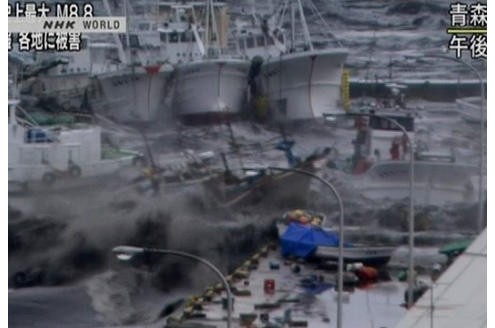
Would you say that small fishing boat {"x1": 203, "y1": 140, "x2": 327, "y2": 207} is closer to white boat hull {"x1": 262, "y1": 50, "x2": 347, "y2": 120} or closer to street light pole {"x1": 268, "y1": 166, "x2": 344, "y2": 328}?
street light pole {"x1": 268, "y1": 166, "x2": 344, "y2": 328}

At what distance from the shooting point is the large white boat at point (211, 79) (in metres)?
9.64

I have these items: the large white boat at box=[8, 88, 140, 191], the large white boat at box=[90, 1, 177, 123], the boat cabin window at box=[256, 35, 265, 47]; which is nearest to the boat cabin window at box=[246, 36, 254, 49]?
the boat cabin window at box=[256, 35, 265, 47]

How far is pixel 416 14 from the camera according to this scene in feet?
31.7

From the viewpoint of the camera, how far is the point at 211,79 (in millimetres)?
9688

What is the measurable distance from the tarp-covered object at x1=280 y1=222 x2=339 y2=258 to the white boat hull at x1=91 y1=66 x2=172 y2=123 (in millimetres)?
778

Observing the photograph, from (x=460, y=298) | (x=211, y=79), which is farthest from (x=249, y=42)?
(x=460, y=298)

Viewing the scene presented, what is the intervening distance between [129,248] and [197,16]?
3.40 feet

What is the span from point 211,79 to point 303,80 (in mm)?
399

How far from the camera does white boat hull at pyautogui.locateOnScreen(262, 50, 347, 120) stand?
970 cm

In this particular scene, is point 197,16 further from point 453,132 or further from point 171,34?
point 453,132

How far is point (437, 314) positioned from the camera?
9586mm

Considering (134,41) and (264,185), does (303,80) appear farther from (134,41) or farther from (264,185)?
(134,41)

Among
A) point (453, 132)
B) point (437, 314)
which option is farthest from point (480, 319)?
point (453, 132)

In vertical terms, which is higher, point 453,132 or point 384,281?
point 453,132
